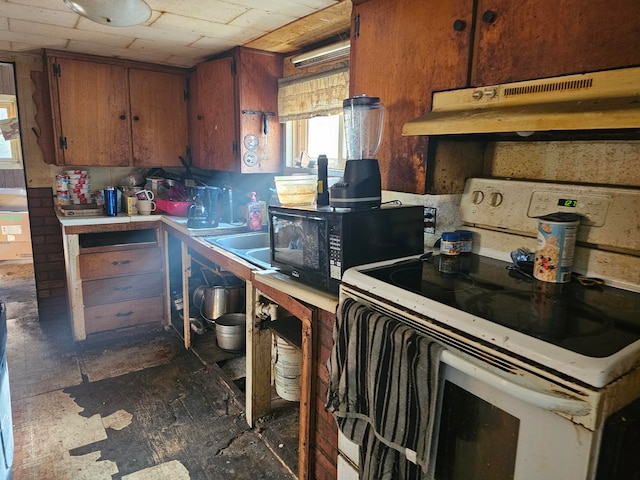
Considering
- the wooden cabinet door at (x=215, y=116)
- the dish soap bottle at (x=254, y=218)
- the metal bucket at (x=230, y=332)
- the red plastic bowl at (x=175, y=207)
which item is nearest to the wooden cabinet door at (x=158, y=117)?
the wooden cabinet door at (x=215, y=116)

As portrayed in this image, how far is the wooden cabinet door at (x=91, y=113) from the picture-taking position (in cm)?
306

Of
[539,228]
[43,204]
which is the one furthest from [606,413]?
[43,204]

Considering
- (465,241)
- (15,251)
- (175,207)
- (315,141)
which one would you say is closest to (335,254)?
(465,241)

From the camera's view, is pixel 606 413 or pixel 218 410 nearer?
pixel 606 413

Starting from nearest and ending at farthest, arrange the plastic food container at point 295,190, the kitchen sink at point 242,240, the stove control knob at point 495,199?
1. the stove control knob at point 495,199
2. the plastic food container at point 295,190
3. the kitchen sink at point 242,240

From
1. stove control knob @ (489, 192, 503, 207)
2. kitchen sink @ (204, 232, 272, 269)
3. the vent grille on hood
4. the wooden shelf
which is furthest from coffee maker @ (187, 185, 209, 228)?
the vent grille on hood

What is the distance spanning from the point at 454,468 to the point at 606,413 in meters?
0.41

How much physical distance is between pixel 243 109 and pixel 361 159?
1.59 meters

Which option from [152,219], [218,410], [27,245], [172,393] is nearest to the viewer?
[218,410]

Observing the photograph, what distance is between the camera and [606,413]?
28.2 inches

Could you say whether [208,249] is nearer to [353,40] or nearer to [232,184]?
[232,184]

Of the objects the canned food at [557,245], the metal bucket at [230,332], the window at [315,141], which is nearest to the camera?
the canned food at [557,245]

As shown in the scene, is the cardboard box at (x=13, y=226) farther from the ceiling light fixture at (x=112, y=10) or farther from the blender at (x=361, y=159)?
the blender at (x=361, y=159)

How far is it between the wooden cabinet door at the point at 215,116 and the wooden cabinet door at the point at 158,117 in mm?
153
